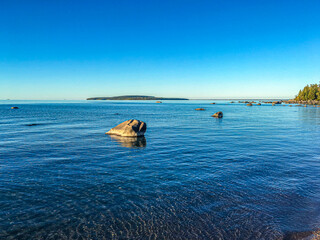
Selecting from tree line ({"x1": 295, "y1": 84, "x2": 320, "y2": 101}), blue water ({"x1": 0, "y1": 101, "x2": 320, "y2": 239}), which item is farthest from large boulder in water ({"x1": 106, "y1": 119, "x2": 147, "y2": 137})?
tree line ({"x1": 295, "y1": 84, "x2": 320, "y2": 101})

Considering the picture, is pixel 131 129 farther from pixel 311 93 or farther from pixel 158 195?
pixel 311 93

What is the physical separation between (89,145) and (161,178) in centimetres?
1256

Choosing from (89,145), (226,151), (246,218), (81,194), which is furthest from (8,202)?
(226,151)

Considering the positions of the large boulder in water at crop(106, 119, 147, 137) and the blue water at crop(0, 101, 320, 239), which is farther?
the large boulder in water at crop(106, 119, 147, 137)

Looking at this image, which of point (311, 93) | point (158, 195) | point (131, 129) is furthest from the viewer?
point (311, 93)

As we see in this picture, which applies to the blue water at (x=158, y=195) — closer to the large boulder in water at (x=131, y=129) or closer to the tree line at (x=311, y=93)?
the large boulder in water at (x=131, y=129)

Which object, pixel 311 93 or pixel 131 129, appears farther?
pixel 311 93

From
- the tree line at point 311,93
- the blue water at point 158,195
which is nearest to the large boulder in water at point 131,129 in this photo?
the blue water at point 158,195

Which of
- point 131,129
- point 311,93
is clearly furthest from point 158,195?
point 311,93

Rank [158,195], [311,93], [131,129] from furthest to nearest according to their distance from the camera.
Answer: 1. [311,93]
2. [131,129]
3. [158,195]

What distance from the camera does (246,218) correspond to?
8.45m

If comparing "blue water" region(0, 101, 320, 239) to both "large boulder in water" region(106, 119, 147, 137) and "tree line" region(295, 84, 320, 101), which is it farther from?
"tree line" region(295, 84, 320, 101)

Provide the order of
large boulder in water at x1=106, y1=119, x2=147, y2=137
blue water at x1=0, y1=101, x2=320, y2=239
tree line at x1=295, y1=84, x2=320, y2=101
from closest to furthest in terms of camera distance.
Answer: blue water at x1=0, y1=101, x2=320, y2=239 → large boulder in water at x1=106, y1=119, x2=147, y2=137 → tree line at x1=295, y1=84, x2=320, y2=101

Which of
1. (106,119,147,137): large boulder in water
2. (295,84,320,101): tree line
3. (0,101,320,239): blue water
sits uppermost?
(295,84,320,101): tree line
